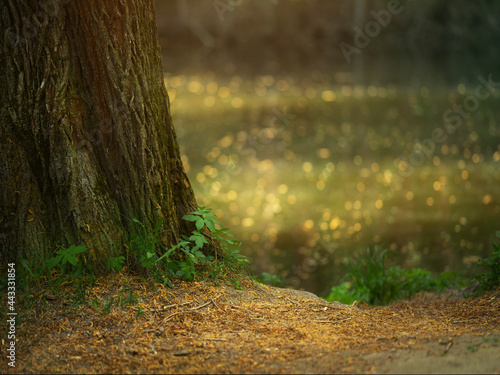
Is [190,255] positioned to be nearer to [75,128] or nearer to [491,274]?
[75,128]

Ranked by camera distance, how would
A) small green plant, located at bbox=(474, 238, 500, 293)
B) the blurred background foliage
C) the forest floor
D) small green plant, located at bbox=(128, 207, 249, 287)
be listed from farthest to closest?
the blurred background foliage, small green plant, located at bbox=(474, 238, 500, 293), small green plant, located at bbox=(128, 207, 249, 287), the forest floor

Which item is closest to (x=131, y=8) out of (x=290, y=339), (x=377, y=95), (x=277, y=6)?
(x=290, y=339)

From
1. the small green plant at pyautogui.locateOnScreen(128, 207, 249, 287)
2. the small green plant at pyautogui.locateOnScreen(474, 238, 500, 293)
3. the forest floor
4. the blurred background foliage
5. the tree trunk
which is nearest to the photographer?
the forest floor

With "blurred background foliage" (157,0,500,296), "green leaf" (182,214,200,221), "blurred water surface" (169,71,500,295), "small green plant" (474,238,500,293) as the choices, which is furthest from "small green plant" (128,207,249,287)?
"blurred background foliage" (157,0,500,296)

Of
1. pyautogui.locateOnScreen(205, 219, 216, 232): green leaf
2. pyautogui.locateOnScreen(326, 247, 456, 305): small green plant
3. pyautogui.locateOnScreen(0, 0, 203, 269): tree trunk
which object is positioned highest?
pyautogui.locateOnScreen(0, 0, 203, 269): tree trunk

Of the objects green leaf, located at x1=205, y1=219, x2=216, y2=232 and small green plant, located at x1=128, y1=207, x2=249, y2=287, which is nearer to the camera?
small green plant, located at x1=128, y1=207, x2=249, y2=287

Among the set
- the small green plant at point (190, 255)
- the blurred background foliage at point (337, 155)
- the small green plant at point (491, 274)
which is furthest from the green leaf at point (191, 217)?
the blurred background foliage at point (337, 155)

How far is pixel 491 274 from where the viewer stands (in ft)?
14.6

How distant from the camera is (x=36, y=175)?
12.0ft

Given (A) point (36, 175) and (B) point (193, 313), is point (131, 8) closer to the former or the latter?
(A) point (36, 175)

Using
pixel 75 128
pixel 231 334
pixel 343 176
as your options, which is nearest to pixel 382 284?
pixel 231 334

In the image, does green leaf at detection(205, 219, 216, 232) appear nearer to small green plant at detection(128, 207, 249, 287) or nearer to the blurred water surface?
small green plant at detection(128, 207, 249, 287)

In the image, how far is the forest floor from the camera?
2.92 metres

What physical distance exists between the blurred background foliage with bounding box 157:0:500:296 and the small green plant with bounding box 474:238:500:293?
164cm
